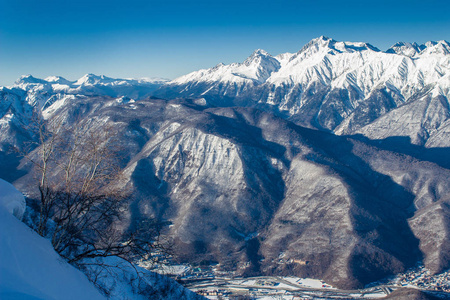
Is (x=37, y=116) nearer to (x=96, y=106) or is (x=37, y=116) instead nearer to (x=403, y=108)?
(x=96, y=106)

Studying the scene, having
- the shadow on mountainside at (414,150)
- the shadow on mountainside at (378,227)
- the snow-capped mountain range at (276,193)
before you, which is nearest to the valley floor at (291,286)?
the snow-capped mountain range at (276,193)

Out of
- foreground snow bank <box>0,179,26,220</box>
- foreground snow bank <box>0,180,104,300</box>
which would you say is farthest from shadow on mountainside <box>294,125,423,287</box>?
foreground snow bank <box>0,179,26,220</box>

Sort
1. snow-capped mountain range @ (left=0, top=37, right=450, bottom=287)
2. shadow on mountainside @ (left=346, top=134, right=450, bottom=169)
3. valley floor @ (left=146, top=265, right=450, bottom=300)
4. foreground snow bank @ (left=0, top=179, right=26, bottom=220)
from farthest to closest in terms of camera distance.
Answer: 1. shadow on mountainside @ (left=346, top=134, right=450, bottom=169)
2. snow-capped mountain range @ (left=0, top=37, right=450, bottom=287)
3. valley floor @ (left=146, top=265, right=450, bottom=300)
4. foreground snow bank @ (left=0, top=179, right=26, bottom=220)

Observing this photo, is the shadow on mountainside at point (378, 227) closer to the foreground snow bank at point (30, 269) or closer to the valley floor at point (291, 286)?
the valley floor at point (291, 286)

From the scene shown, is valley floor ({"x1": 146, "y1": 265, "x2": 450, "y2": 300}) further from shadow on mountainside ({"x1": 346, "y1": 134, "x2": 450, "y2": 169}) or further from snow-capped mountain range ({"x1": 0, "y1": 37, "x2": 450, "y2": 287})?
shadow on mountainside ({"x1": 346, "y1": 134, "x2": 450, "y2": 169})

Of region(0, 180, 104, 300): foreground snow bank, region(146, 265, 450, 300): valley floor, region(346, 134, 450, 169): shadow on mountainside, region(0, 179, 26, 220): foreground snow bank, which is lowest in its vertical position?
region(146, 265, 450, 300): valley floor

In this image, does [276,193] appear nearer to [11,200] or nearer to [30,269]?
[11,200]
